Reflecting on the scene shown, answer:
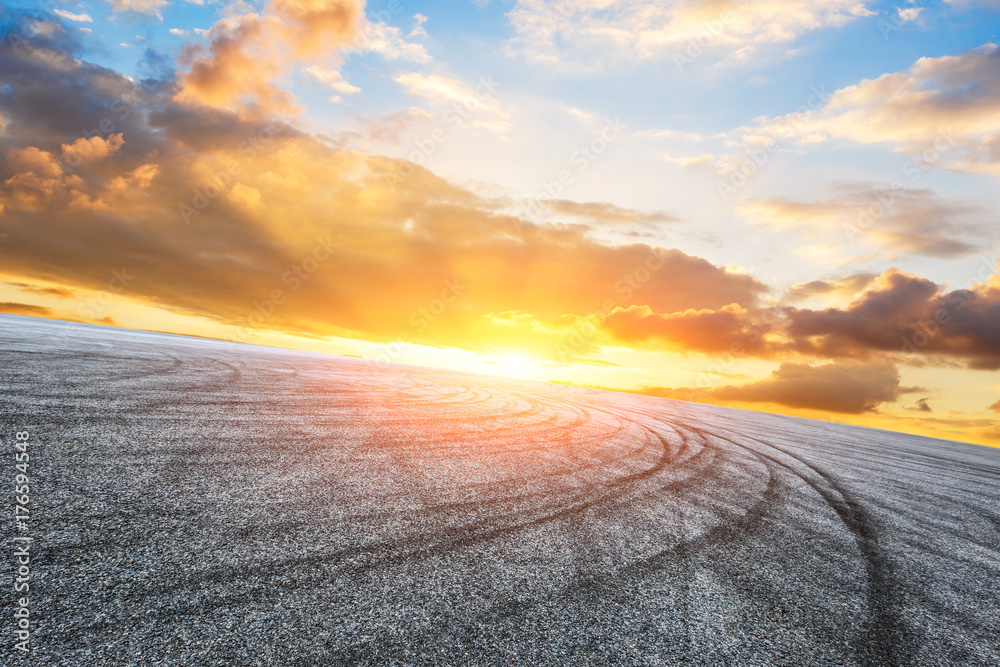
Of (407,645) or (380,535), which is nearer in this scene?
(407,645)

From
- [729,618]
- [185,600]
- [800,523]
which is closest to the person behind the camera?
[185,600]

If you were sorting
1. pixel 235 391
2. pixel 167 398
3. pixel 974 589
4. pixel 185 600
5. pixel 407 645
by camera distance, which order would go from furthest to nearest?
pixel 235 391 → pixel 167 398 → pixel 974 589 → pixel 185 600 → pixel 407 645

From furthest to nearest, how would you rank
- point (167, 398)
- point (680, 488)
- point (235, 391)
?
1. point (235, 391)
2. point (167, 398)
3. point (680, 488)

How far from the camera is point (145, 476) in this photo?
5.36m

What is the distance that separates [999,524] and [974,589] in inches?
190

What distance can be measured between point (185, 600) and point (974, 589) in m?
8.38

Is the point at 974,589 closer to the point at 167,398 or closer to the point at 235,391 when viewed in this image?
the point at 167,398

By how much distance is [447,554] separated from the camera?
13.9 ft

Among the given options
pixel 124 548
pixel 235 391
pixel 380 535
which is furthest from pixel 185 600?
pixel 235 391

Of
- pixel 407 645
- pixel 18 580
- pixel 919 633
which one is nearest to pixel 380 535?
pixel 407 645

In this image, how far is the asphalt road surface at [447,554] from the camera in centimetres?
297

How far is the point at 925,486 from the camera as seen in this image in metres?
10.5

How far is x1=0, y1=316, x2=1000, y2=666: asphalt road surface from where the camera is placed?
2.97 metres

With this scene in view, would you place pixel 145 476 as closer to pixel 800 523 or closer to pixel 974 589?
pixel 800 523
